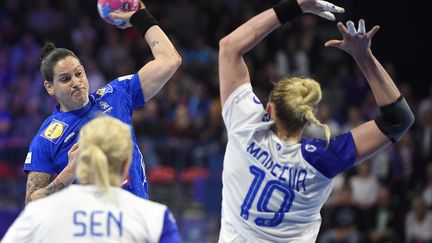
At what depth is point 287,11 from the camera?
488 cm

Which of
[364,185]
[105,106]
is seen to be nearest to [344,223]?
[364,185]

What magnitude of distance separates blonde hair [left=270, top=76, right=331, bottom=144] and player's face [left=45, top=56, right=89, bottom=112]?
69.1 inches

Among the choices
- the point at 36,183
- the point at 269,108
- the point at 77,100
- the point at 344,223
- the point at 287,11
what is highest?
the point at 287,11

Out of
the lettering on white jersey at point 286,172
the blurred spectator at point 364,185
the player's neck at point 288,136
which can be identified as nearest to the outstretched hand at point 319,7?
the player's neck at point 288,136

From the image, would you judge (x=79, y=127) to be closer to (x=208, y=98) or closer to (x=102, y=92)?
(x=102, y=92)

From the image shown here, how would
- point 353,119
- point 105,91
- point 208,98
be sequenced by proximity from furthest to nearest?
point 208,98, point 353,119, point 105,91

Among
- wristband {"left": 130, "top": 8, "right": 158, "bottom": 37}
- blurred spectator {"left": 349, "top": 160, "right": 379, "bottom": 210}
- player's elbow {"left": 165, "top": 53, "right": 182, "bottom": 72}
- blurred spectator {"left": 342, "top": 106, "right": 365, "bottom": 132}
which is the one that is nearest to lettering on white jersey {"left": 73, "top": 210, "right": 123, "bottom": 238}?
player's elbow {"left": 165, "top": 53, "right": 182, "bottom": 72}

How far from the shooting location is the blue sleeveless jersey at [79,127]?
19.6ft

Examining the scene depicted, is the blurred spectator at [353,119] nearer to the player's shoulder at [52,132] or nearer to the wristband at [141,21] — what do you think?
the wristband at [141,21]

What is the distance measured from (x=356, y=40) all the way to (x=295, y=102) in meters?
0.50

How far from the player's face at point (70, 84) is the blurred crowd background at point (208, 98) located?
7.05 metres

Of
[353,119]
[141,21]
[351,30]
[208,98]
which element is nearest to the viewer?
[351,30]

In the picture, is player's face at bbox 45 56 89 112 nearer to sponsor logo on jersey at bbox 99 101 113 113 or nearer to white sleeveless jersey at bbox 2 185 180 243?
sponsor logo on jersey at bbox 99 101 113 113

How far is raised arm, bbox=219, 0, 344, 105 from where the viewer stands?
482cm
